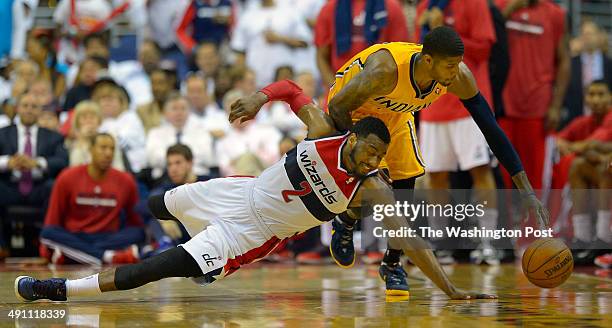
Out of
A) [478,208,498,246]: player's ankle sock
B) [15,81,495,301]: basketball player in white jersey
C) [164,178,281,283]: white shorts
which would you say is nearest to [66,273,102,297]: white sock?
[15,81,495,301]: basketball player in white jersey

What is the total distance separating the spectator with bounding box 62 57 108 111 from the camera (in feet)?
42.0

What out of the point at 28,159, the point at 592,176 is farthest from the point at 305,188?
the point at 28,159

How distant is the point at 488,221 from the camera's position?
1012 centimetres

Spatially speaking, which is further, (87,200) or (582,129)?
(582,129)

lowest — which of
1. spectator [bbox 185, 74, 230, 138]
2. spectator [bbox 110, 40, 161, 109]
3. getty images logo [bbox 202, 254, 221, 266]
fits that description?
getty images logo [bbox 202, 254, 221, 266]

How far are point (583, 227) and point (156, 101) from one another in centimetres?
531

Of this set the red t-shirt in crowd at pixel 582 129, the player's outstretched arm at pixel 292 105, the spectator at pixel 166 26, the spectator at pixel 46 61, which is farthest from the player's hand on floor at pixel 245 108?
the spectator at pixel 166 26

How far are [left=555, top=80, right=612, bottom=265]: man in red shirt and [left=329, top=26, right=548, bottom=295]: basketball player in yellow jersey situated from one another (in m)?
3.14

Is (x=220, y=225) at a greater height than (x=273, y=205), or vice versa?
(x=273, y=205)

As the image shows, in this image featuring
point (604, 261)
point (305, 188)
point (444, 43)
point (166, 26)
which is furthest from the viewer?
point (166, 26)

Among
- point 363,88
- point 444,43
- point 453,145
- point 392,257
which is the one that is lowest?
point 392,257

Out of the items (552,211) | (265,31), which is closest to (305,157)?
(552,211)

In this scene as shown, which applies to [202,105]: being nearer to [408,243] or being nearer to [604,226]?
[604,226]

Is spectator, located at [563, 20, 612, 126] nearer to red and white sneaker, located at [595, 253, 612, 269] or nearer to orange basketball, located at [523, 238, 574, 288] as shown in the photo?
red and white sneaker, located at [595, 253, 612, 269]
